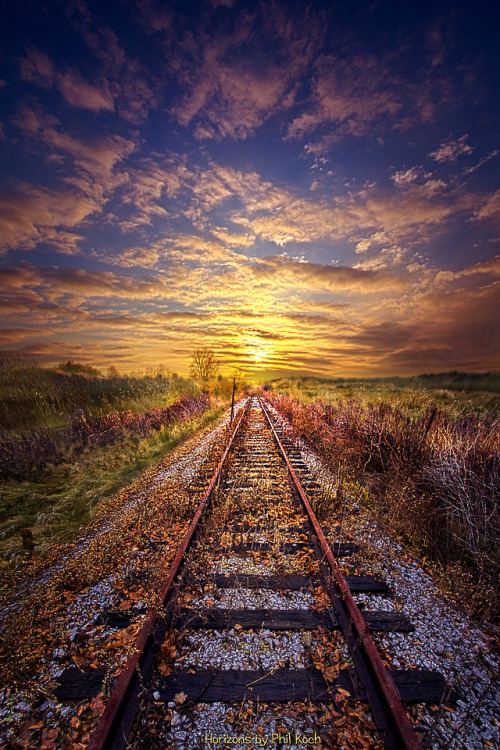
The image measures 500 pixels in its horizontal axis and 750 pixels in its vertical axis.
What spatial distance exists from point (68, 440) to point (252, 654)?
7547 millimetres

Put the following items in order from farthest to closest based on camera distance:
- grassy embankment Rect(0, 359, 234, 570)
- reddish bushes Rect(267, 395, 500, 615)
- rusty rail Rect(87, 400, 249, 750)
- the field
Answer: grassy embankment Rect(0, 359, 234, 570) < the field < reddish bushes Rect(267, 395, 500, 615) < rusty rail Rect(87, 400, 249, 750)

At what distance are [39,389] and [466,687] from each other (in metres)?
12.6

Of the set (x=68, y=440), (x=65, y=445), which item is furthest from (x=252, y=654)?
(x=68, y=440)

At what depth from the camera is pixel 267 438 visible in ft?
33.6

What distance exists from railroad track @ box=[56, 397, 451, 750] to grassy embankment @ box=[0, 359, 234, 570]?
265 centimetres

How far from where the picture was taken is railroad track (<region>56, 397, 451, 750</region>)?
2096mm

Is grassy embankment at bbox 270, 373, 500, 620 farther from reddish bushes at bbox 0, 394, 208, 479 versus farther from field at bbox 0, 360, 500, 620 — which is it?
reddish bushes at bbox 0, 394, 208, 479

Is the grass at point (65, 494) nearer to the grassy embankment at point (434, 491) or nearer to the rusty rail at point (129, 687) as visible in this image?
the rusty rail at point (129, 687)

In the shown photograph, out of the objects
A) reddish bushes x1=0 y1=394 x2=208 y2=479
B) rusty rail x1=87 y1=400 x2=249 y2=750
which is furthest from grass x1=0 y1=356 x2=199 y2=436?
rusty rail x1=87 y1=400 x2=249 y2=750

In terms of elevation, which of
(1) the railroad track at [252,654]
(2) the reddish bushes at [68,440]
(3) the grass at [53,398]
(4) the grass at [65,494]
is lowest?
(4) the grass at [65,494]

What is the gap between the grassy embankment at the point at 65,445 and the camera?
5.22m

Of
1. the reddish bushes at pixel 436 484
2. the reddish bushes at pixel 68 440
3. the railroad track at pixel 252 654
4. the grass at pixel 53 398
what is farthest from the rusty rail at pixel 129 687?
the grass at pixel 53 398

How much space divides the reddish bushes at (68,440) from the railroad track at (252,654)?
5.04 m

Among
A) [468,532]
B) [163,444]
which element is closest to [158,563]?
[468,532]
